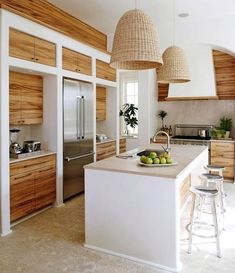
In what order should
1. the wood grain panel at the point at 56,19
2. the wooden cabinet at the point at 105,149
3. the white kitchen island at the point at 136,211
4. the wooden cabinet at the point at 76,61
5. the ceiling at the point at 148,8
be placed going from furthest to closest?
the wooden cabinet at the point at 105,149 → the ceiling at the point at 148,8 → the wooden cabinet at the point at 76,61 → the wood grain panel at the point at 56,19 → the white kitchen island at the point at 136,211

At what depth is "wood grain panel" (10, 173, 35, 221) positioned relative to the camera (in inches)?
134

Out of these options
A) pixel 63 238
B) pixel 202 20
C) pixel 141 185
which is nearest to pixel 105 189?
pixel 141 185

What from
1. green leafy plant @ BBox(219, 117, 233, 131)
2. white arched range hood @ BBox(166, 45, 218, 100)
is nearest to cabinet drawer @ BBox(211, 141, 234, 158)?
green leafy plant @ BBox(219, 117, 233, 131)

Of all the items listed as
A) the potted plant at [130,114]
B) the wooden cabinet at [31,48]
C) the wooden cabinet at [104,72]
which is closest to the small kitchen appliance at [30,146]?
the wooden cabinet at [31,48]

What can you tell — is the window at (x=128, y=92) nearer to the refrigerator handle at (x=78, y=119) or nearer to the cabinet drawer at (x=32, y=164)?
the refrigerator handle at (x=78, y=119)

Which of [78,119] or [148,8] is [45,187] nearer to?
[78,119]

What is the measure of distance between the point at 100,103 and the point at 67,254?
11.8 feet

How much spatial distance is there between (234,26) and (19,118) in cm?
430

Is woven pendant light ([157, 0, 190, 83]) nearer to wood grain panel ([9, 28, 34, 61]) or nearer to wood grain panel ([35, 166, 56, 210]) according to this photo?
wood grain panel ([9, 28, 34, 61])

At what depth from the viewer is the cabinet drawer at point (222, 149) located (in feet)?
18.2

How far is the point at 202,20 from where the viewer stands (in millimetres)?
5387

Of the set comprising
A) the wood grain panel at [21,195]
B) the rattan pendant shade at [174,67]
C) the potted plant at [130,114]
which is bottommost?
the wood grain panel at [21,195]

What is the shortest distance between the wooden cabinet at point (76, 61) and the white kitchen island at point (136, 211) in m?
2.06

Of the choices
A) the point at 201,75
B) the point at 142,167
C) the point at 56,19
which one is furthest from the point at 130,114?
the point at 142,167
